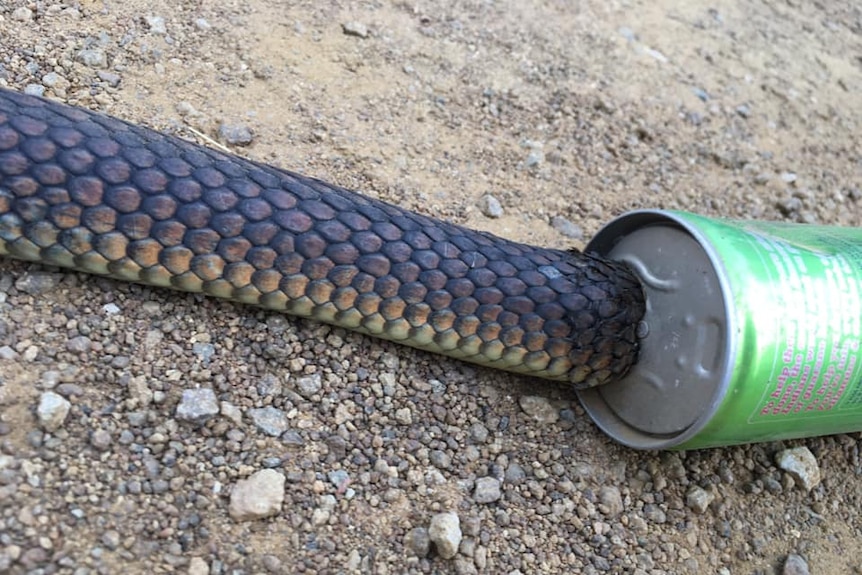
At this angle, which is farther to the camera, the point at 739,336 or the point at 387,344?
the point at 387,344

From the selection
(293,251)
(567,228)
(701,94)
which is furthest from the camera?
(701,94)

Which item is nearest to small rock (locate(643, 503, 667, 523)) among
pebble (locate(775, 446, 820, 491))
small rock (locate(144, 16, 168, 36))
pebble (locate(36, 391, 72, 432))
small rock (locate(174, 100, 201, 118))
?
pebble (locate(775, 446, 820, 491))

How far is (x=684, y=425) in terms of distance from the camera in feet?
6.41

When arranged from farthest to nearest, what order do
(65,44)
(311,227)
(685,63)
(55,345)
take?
1. (685,63)
2. (65,44)
3. (311,227)
4. (55,345)

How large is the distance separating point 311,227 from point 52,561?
825 millimetres

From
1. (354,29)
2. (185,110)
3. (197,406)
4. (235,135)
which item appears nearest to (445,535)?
(197,406)

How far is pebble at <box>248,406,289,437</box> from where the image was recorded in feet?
6.00

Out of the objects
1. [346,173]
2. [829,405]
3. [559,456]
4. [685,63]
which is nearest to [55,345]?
[346,173]

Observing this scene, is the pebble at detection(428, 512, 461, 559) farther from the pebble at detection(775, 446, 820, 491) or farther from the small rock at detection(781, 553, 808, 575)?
the pebble at detection(775, 446, 820, 491)

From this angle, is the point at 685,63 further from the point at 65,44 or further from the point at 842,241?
the point at 65,44

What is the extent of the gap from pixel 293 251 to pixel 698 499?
1.12 m

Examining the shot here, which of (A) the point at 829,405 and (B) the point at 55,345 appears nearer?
(B) the point at 55,345

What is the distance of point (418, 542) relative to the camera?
5.80ft

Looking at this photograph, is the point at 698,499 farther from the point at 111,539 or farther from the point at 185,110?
the point at 185,110
